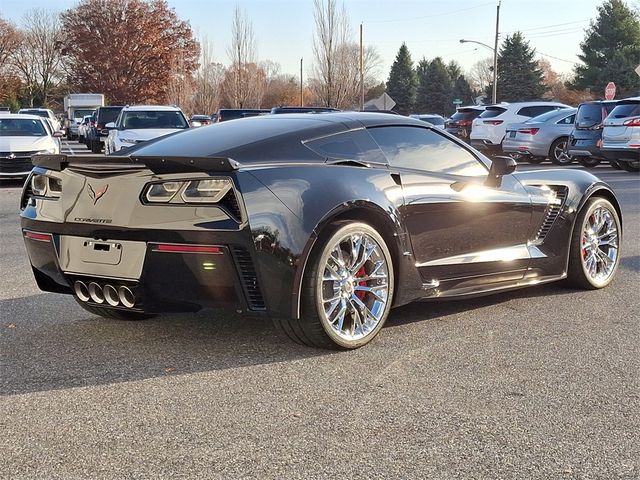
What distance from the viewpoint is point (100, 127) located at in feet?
88.8

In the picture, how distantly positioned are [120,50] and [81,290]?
70.3 metres

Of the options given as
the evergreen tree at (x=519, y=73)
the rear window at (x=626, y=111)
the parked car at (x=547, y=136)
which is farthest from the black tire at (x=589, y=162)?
the evergreen tree at (x=519, y=73)

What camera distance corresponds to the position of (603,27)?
64188 mm

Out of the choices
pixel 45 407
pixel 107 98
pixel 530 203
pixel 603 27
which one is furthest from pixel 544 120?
pixel 107 98

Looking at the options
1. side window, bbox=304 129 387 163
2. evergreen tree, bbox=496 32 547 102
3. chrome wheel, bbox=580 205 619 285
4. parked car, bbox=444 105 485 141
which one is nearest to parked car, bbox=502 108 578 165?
parked car, bbox=444 105 485 141

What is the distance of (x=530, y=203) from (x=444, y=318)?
42.7 inches

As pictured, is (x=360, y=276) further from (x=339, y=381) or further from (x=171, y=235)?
(x=171, y=235)

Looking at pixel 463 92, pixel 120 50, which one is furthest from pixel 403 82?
pixel 120 50

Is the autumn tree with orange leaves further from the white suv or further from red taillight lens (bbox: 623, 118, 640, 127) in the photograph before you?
red taillight lens (bbox: 623, 118, 640, 127)

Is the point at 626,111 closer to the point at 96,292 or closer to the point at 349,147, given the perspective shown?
the point at 349,147

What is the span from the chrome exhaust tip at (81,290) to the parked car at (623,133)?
48.0 feet

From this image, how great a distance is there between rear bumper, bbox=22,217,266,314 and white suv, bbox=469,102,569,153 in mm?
19536

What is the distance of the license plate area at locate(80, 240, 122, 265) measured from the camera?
411 cm

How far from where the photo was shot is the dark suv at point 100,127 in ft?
88.0
